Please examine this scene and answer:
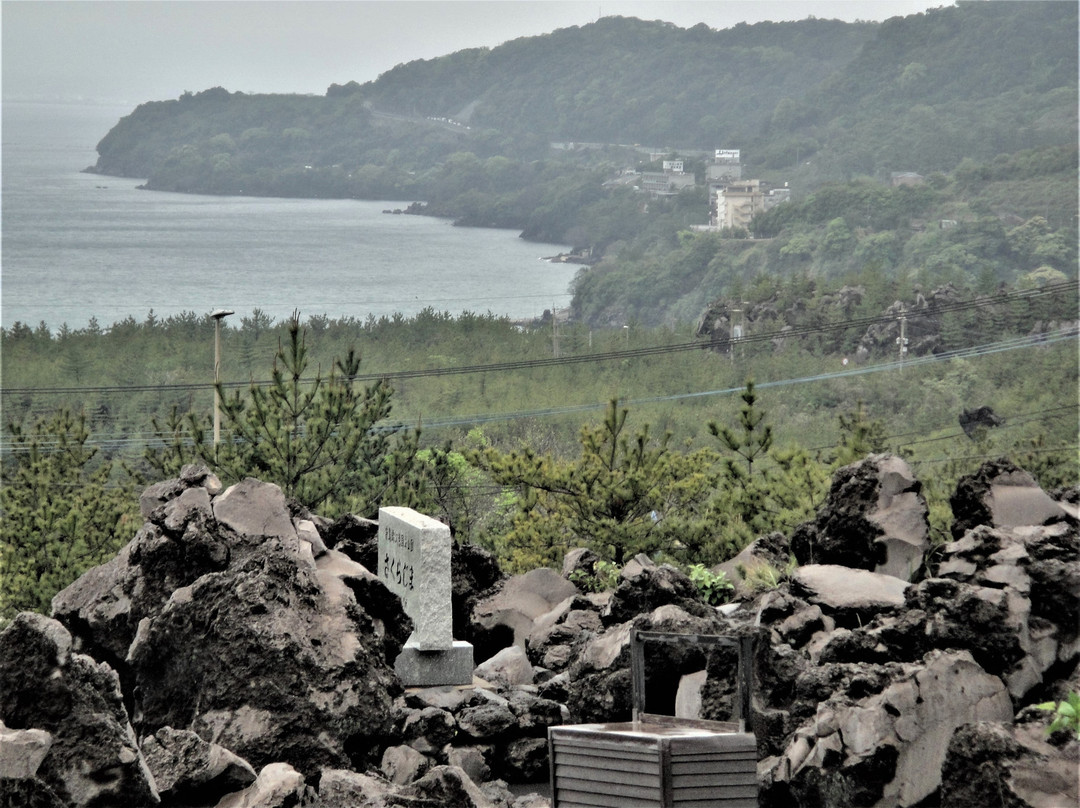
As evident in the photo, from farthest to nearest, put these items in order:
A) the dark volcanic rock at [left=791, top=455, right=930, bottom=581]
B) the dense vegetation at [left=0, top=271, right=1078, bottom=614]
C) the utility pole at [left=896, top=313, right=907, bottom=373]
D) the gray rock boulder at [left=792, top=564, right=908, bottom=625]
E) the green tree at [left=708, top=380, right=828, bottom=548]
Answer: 1. the utility pole at [left=896, top=313, right=907, bottom=373]
2. the dense vegetation at [left=0, top=271, right=1078, bottom=614]
3. the green tree at [left=708, top=380, right=828, bottom=548]
4. the dark volcanic rock at [left=791, top=455, right=930, bottom=581]
5. the gray rock boulder at [left=792, top=564, right=908, bottom=625]

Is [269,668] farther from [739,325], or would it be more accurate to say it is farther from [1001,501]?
[739,325]

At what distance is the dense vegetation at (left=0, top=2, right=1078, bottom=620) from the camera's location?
19.5 metres

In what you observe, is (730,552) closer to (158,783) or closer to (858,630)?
(858,630)

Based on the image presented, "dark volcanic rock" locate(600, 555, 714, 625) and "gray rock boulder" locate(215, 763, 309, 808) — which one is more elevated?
"gray rock boulder" locate(215, 763, 309, 808)

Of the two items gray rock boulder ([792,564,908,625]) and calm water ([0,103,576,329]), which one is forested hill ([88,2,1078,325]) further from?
gray rock boulder ([792,564,908,625])

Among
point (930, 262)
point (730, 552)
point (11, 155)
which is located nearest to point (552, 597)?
point (730, 552)

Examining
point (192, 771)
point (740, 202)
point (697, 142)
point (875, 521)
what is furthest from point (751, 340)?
point (697, 142)

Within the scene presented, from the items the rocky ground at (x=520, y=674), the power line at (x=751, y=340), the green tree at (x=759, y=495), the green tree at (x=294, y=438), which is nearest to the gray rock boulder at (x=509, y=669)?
the rocky ground at (x=520, y=674)

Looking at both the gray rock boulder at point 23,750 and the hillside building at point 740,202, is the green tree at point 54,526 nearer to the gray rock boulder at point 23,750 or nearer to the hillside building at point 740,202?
the gray rock boulder at point 23,750

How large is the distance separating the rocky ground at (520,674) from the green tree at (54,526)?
24.7 feet

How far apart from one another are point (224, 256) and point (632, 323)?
1901 inches

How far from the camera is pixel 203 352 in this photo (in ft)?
186

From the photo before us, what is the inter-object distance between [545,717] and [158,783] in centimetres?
397

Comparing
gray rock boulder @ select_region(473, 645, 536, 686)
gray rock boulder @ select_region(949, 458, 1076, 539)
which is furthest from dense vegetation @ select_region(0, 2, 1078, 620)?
gray rock boulder @ select_region(473, 645, 536, 686)
